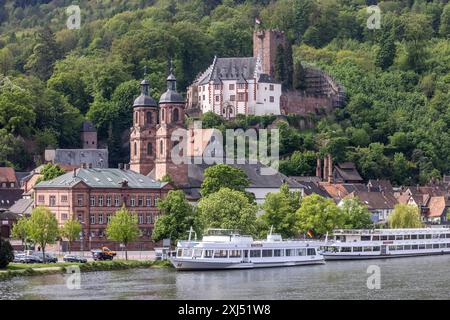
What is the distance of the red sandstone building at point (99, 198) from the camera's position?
119500 mm

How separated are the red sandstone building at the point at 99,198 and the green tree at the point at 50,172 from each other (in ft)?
31.1

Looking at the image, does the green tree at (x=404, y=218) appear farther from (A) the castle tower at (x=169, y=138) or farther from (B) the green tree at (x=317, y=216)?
(A) the castle tower at (x=169, y=138)

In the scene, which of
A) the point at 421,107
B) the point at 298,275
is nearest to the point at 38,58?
the point at 421,107

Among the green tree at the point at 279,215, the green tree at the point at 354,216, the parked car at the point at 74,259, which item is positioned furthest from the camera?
the green tree at the point at 354,216

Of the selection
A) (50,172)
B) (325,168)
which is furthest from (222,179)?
(325,168)

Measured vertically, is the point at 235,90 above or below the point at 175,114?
above

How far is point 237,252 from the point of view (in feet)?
347

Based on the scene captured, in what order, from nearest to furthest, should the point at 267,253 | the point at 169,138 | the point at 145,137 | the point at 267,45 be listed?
1. the point at 267,253
2. the point at 169,138
3. the point at 145,137
4. the point at 267,45

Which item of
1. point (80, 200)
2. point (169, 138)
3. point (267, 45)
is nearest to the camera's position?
point (80, 200)

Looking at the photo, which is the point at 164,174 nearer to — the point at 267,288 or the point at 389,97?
the point at 267,288

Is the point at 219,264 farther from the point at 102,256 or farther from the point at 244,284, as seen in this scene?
the point at 244,284

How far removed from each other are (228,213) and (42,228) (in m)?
14.7

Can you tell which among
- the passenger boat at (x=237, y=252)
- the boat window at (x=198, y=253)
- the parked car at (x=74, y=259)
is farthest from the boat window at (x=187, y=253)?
the parked car at (x=74, y=259)

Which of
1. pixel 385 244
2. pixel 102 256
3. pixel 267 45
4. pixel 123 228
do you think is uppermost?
pixel 267 45
